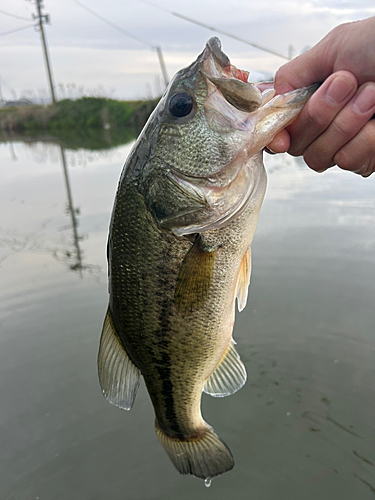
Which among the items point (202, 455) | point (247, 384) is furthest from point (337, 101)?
point (247, 384)

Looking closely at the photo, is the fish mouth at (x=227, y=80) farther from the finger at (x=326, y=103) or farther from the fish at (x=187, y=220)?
the finger at (x=326, y=103)

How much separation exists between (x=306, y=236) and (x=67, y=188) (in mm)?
6849

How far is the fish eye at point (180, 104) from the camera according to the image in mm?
1599

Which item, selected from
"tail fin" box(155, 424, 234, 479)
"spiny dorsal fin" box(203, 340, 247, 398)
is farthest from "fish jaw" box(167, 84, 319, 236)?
"tail fin" box(155, 424, 234, 479)

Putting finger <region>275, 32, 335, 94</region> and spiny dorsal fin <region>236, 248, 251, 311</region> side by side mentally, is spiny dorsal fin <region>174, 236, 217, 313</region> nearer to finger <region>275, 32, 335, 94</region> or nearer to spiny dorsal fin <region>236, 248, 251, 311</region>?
spiny dorsal fin <region>236, 248, 251, 311</region>

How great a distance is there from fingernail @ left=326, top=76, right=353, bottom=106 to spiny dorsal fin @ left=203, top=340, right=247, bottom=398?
1.23 meters

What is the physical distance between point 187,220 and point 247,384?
7.23 ft

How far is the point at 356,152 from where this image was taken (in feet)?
5.83

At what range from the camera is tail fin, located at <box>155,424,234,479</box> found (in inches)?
79.0

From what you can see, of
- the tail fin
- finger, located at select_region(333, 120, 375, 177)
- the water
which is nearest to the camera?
finger, located at select_region(333, 120, 375, 177)

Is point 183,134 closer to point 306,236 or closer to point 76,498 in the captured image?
point 76,498

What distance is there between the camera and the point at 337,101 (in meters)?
1.61

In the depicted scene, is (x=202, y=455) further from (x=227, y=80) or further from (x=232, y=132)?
(x=227, y=80)

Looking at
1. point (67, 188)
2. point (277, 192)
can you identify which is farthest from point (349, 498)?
point (67, 188)
